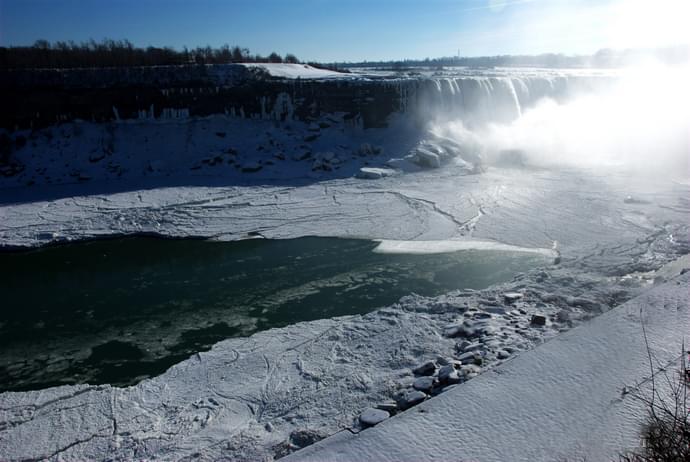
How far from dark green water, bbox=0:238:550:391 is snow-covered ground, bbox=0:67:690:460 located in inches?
21.1

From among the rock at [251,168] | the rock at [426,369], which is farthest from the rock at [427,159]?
the rock at [426,369]

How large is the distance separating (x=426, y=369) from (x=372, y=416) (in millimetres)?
1082

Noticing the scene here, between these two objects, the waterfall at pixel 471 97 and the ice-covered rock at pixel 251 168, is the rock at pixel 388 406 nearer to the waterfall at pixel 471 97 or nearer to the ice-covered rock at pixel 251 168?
the ice-covered rock at pixel 251 168

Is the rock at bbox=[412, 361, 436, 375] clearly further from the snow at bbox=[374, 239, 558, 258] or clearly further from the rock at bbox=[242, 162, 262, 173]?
the rock at bbox=[242, 162, 262, 173]

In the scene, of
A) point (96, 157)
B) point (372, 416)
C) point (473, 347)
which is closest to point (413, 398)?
point (372, 416)

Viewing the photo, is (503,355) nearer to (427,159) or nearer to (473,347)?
(473,347)

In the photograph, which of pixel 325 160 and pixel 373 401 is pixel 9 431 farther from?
pixel 325 160

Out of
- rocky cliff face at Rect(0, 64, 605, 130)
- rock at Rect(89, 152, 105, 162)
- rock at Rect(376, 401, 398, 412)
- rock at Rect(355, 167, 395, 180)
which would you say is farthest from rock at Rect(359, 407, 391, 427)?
rocky cliff face at Rect(0, 64, 605, 130)

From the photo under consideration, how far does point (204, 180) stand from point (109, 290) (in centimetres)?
694

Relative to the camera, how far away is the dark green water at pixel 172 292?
22.0ft

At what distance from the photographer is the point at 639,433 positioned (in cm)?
394

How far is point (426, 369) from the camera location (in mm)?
5391

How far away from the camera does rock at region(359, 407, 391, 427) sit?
446 cm

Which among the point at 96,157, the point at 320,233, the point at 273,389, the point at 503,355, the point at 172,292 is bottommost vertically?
the point at 172,292
